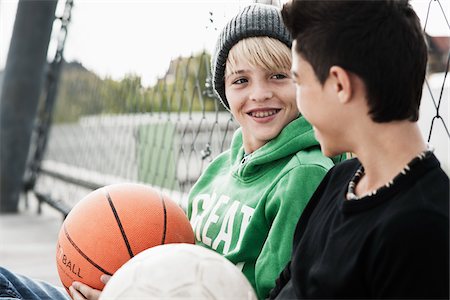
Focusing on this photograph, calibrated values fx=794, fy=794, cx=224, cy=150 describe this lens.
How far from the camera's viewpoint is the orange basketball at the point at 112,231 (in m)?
2.19

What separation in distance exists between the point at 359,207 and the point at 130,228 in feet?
3.04

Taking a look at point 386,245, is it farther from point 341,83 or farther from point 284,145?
point 284,145

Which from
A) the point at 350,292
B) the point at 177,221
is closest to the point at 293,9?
the point at 350,292

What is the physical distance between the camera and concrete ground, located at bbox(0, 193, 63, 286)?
461 centimetres

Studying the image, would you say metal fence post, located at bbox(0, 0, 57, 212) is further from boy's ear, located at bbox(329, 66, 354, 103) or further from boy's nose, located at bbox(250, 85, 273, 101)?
boy's ear, located at bbox(329, 66, 354, 103)

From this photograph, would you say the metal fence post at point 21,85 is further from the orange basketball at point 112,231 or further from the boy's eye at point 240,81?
the boy's eye at point 240,81

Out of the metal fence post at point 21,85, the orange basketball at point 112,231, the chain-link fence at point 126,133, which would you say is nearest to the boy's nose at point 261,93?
the orange basketball at point 112,231

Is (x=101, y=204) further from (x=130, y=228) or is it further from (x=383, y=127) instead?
(x=383, y=127)

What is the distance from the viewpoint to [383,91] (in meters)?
1.43

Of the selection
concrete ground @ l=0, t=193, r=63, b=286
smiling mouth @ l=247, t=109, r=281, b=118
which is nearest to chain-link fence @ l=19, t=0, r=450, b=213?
concrete ground @ l=0, t=193, r=63, b=286

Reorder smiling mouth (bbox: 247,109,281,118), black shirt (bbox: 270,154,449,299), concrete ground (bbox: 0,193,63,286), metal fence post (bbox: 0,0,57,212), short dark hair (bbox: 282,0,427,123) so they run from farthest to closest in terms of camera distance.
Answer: metal fence post (bbox: 0,0,57,212) → concrete ground (bbox: 0,193,63,286) → smiling mouth (bbox: 247,109,281,118) → short dark hair (bbox: 282,0,427,123) → black shirt (bbox: 270,154,449,299)

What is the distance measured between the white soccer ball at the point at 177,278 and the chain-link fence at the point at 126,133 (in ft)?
5.15

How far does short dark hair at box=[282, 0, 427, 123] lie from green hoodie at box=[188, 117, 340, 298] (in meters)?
0.52

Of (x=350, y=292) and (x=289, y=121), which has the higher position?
(x=289, y=121)
